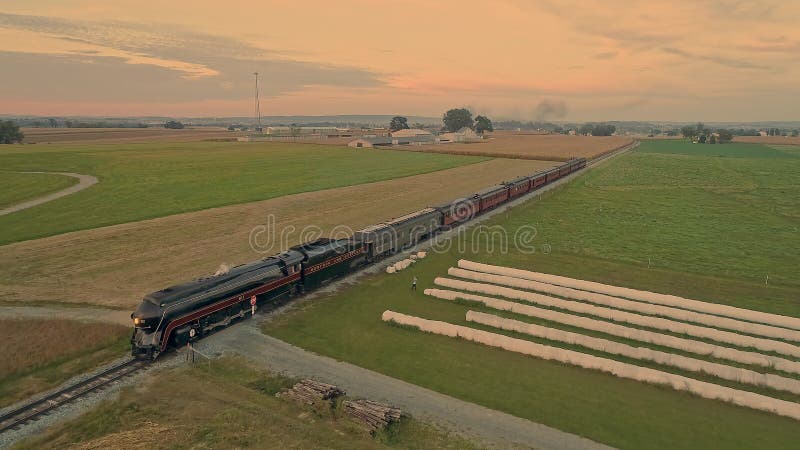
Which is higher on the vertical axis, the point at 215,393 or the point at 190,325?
the point at 190,325

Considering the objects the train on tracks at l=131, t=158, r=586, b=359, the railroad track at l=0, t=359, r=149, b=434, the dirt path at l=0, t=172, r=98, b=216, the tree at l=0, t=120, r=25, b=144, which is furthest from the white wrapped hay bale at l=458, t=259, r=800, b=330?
the tree at l=0, t=120, r=25, b=144

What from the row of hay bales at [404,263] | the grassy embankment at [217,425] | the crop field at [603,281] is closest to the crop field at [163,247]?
the row of hay bales at [404,263]

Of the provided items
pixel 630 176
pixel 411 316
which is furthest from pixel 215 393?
pixel 630 176

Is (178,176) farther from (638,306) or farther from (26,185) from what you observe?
(638,306)

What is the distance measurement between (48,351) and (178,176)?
66.2 meters

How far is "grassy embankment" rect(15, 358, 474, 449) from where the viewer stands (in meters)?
17.2

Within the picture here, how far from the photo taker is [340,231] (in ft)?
156

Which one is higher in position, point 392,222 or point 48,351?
point 392,222

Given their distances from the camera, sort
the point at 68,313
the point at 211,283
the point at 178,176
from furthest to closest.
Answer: the point at 178,176 → the point at 68,313 → the point at 211,283

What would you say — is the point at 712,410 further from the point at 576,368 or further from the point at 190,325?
the point at 190,325

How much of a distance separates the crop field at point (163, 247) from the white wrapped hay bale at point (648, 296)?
1890 centimetres

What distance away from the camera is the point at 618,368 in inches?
859

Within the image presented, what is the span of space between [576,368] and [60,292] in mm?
33236

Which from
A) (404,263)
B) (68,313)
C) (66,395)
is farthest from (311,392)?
(68,313)
